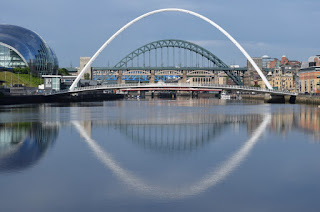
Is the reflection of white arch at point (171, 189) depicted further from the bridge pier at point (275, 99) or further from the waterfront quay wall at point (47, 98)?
the bridge pier at point (275, 99)

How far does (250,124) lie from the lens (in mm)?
41500

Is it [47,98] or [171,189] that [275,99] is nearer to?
[47,98]

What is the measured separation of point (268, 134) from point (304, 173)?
14059mm

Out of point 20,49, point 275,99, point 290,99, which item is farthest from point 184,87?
point 20,49

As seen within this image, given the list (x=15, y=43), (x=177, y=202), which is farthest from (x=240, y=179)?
(x=15, y=43)

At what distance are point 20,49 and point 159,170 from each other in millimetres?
105510

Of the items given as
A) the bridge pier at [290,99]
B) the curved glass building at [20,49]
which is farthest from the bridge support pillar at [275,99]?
the curved glass building at [20,49]

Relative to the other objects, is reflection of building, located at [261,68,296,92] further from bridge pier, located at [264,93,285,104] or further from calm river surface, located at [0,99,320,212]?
calm river surface, located at [0,99,320,212]

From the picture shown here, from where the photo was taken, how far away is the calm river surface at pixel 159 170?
1549 centimetres

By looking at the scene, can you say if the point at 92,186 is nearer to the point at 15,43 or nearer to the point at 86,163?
the point at 86,163

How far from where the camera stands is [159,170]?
806 inches

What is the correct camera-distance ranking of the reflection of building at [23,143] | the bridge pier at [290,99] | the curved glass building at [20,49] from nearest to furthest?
the reflection of building at [23,143], the bridge pier at [290,99], the curved glass building at [20,49]

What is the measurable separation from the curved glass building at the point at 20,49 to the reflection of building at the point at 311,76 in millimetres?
65555

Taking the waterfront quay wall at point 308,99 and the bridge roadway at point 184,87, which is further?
the bridge roadway at point 184,87
